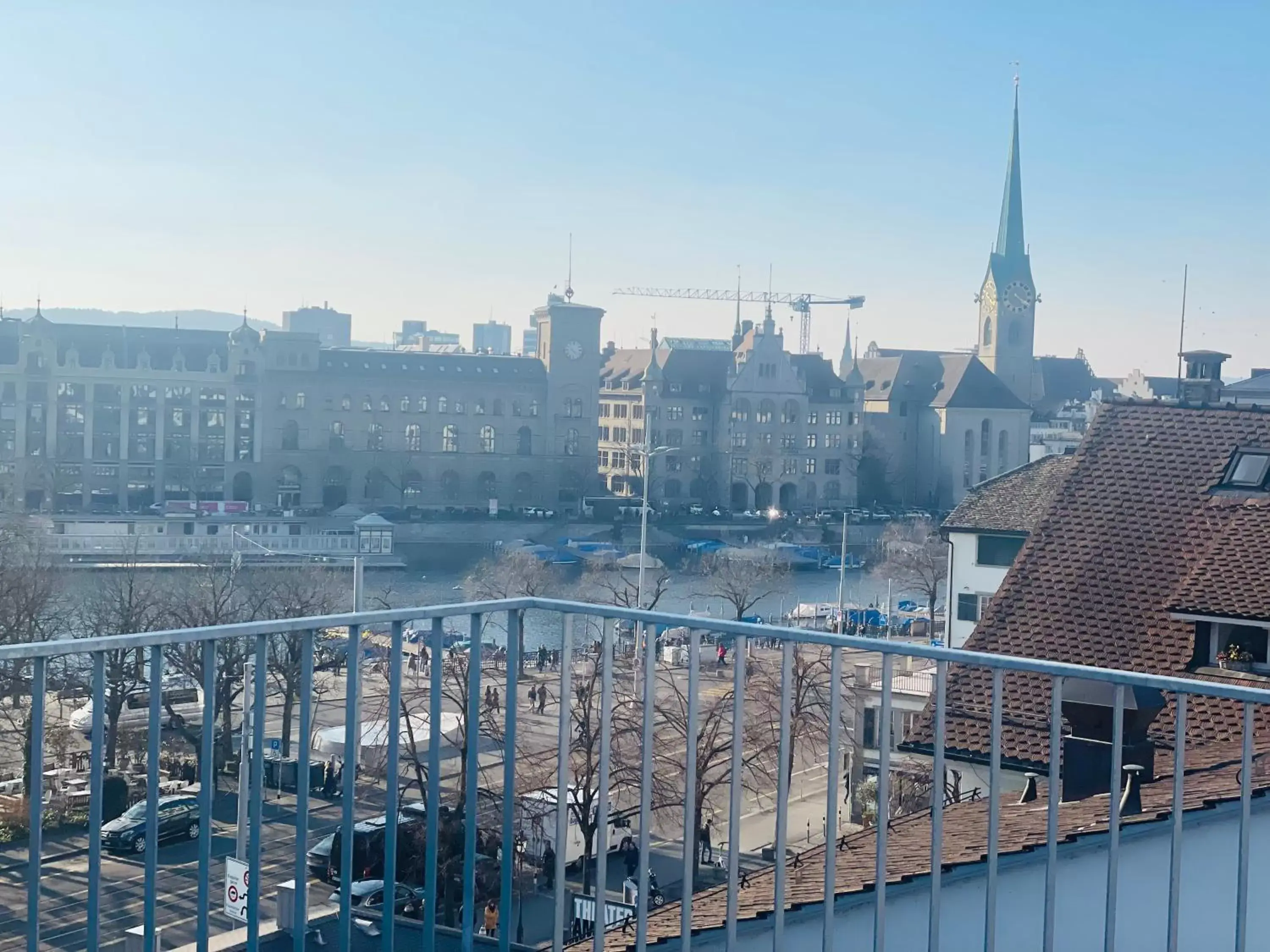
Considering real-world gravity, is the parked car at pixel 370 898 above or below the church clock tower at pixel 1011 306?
below

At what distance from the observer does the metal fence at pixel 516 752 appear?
1.34 m

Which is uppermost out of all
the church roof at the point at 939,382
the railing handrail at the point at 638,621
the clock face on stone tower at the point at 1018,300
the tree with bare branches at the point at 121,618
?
the clock face on stone tower at the point at 1018,300

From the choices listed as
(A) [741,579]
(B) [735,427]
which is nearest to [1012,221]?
(B) [735,427]

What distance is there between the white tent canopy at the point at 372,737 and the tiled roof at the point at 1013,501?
22.2 feet

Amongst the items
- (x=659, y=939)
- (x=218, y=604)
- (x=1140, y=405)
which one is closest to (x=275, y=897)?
(x=659, y=939)

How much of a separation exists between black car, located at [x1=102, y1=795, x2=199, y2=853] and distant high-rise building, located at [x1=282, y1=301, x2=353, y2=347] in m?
54.8

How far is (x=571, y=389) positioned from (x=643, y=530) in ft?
52.1

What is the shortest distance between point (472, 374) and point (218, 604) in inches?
901

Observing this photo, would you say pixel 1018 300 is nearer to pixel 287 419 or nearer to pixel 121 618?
pixel 287 419

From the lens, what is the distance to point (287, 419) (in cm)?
3061

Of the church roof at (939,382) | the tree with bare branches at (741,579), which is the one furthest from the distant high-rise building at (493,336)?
the tree with bare branches at (741,579)

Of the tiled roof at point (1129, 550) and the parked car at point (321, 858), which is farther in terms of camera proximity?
the tiled roof at point (1129, 550)

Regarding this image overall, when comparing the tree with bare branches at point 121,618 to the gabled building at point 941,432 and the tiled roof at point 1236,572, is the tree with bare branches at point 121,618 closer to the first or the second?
the tiled roof at point 1236,572

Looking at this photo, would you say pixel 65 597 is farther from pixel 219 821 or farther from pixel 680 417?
pixel 680 417
